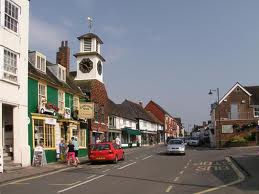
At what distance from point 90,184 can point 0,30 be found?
11.3 meters

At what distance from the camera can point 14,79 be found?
2678cm

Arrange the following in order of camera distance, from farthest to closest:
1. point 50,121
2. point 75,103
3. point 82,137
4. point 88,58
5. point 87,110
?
point 88,58 → point 82,137 → point 75,103 → point 87,110 → point 50,121

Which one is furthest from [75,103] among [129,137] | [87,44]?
[129,137]

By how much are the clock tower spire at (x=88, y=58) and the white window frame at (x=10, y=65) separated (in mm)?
19739

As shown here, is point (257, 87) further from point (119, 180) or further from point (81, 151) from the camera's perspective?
point (119, 180)

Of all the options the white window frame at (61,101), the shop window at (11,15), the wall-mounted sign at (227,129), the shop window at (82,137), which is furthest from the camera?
the wall-mounted sign at (227,129)

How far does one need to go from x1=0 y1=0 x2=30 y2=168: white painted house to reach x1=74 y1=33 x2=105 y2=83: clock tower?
18206 mm

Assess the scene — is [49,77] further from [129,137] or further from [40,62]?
[129,137]

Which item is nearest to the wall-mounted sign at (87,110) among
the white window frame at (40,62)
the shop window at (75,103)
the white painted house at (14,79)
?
the shop window at (75,103)

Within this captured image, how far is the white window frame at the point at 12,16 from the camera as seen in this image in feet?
85.4

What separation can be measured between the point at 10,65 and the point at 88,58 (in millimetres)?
21046

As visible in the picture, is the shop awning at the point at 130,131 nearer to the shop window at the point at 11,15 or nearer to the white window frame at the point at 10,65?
the white window frame at the point at 10,65

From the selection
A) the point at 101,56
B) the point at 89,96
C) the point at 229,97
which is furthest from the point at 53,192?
the point at 229,97

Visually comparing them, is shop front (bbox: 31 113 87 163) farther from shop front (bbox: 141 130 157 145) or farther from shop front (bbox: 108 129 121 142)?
shop front (bbox: 141 130 157 145)
